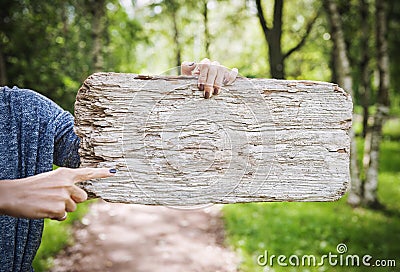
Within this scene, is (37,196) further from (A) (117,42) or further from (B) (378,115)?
(A) (117,42)

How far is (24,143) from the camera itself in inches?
86.5

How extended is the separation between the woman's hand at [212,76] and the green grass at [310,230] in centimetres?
436

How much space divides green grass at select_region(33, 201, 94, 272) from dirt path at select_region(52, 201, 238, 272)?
0.11 metres

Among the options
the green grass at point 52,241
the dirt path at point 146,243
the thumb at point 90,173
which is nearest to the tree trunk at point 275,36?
the dirt path at point 146,243

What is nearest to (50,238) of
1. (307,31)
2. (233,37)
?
(307,31)

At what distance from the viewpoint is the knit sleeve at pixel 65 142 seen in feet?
7.05

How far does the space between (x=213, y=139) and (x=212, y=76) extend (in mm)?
260

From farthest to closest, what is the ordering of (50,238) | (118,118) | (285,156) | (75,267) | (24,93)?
(50,238), (75,267), (24,93), (285,156), (118,118)

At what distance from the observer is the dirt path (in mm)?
6059

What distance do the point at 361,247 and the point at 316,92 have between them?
526 centimetres

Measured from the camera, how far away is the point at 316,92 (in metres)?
1.97

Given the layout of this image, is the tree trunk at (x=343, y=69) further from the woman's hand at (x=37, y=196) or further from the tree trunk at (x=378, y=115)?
the woman's hand at (x=37, y=196)

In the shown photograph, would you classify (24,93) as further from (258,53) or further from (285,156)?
(258,53)

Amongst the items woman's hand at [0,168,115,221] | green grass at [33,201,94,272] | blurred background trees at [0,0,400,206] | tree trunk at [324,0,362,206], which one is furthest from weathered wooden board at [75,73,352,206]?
tree trunk at [324,0,362,206]
